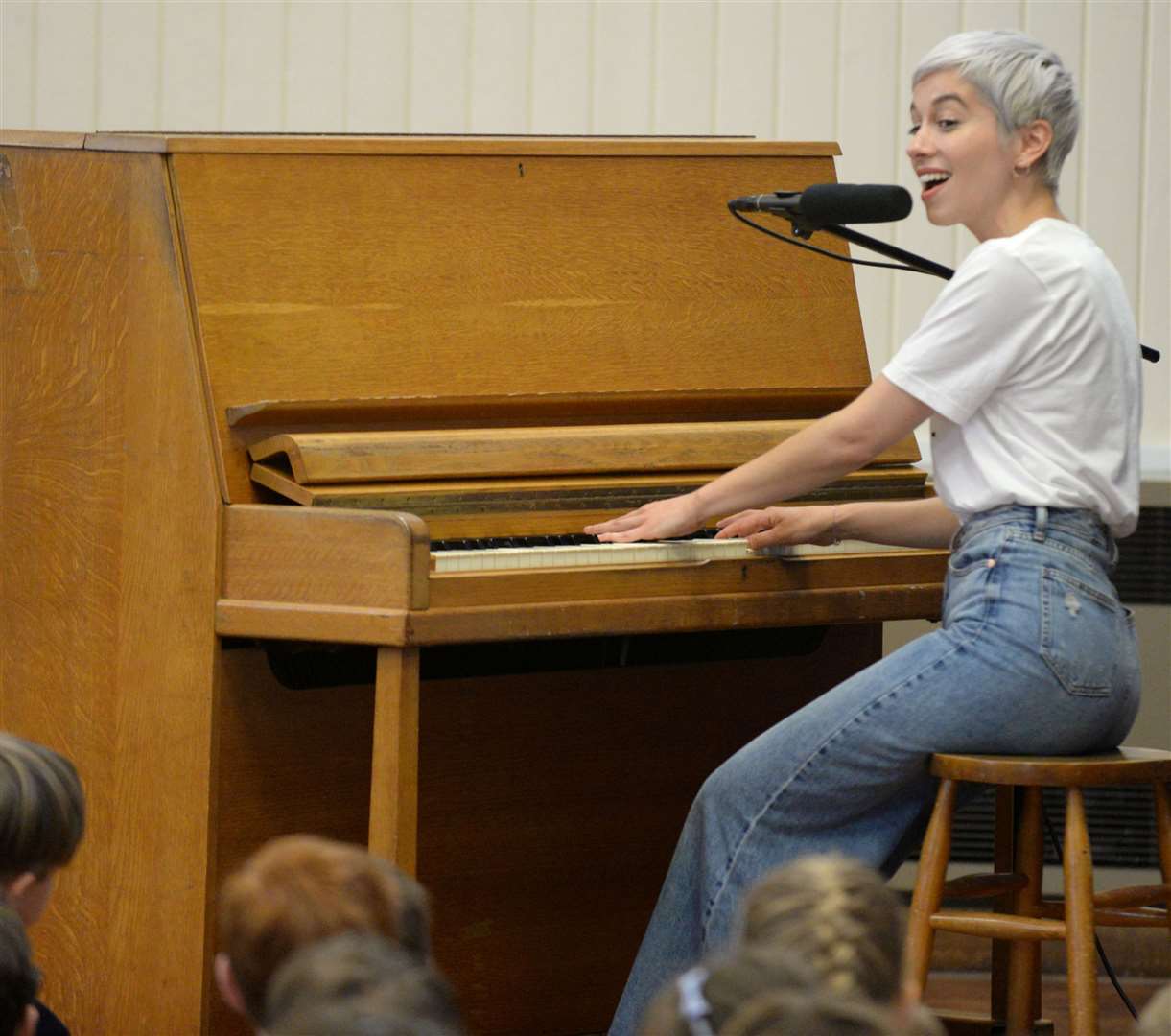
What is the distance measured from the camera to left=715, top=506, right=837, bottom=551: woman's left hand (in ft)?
9.01

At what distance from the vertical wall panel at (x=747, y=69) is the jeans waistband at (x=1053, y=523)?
172 centimetres

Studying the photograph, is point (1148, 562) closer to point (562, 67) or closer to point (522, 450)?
point (562, 67)

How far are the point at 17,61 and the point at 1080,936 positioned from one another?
9.10 feet

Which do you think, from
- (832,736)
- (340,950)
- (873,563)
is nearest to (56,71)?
(873,563)

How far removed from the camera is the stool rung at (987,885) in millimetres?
2738

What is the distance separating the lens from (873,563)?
9.29 feet

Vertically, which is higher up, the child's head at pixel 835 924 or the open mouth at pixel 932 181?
the open mouth at pixel 932 181

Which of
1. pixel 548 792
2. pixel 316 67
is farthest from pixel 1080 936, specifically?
pixel 316 67

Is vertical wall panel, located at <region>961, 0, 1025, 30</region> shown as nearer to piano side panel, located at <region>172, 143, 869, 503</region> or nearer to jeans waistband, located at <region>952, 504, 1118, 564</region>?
piano side panel, located at <region>172, 143, 869, 503</region>

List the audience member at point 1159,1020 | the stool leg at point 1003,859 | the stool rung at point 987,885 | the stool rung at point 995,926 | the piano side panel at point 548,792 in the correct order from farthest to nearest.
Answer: the stool leg at point 1003,859
the piano side panel at point 548,792
the stool rung at point 987,885
the stool rung at point 995,926
the audience member at point 1159,1020

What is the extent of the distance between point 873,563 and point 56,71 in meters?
2.12

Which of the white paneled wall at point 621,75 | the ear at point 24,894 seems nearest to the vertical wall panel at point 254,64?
the white paneled wall at point 621,75

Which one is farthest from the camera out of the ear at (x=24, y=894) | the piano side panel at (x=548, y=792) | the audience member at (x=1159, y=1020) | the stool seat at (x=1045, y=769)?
the piano side panel at (x=548, y=792)

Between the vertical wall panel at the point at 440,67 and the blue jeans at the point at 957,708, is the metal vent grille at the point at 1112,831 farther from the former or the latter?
the vertical wall panel at the point at 440,67
